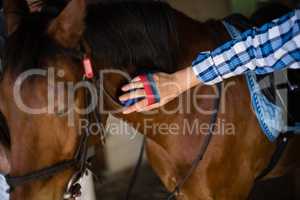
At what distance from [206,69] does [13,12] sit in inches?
19.3

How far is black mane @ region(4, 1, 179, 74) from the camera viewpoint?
910mm

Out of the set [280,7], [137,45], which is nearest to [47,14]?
[137,45]

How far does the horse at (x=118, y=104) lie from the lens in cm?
89

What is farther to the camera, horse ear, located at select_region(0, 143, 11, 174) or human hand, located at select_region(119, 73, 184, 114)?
horse ear, located at select_region(0, 143, 11, 174)

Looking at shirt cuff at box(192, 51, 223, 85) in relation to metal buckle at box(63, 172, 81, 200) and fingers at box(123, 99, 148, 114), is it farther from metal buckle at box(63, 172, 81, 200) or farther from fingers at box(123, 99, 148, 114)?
metal buckle at box(63, 172, 81, 200)

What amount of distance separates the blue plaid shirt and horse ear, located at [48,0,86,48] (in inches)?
12.3

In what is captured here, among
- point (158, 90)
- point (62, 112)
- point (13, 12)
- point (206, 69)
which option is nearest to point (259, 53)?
point (206, 69)

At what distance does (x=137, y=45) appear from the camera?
106cm

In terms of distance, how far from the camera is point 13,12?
1.00m

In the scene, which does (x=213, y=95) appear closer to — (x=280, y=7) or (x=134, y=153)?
(x=280, y=7)

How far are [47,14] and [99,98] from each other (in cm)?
23

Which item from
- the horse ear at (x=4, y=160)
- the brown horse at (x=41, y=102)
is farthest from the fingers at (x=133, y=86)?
the horse ear at (x=4, y=160)

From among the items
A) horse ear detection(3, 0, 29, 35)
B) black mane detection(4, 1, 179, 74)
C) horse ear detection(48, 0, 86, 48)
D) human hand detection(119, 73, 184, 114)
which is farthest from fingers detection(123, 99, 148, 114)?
horse ear detection(3, 0, 29, 35)

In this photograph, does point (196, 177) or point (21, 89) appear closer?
point (21, 89)
